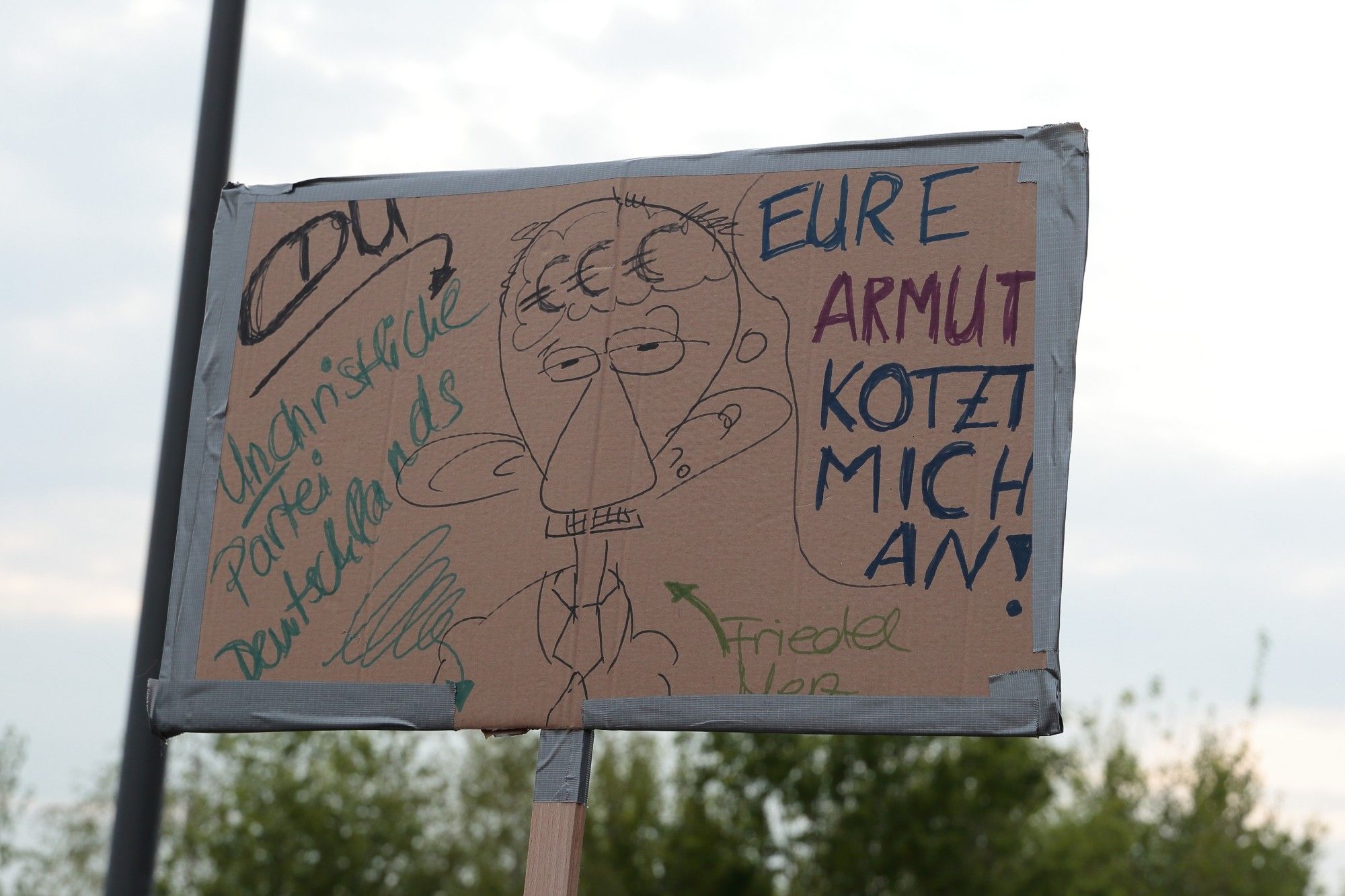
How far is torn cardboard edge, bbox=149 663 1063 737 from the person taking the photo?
8.88ft

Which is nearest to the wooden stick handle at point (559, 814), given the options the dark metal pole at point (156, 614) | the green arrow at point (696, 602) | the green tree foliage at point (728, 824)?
the green arrow at point (696, 602)

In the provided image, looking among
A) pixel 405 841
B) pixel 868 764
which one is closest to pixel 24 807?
pixel 405 841

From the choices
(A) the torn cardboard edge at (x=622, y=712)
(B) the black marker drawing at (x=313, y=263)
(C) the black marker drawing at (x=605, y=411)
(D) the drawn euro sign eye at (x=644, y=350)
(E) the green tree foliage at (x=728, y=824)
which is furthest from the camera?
(E) the green tree foliage at (x=728, y=824)

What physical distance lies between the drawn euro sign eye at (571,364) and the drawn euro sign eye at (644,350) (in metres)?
0.05

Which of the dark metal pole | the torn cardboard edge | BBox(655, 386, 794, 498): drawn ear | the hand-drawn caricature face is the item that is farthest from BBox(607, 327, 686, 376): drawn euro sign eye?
the dark metal pole

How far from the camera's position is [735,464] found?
301 centimetres

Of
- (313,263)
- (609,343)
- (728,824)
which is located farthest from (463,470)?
(728,824)

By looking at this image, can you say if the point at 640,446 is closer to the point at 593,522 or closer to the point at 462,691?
the point at 593,522

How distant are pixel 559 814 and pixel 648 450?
745mm

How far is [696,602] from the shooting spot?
294 cm

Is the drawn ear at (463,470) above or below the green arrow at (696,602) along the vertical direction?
above

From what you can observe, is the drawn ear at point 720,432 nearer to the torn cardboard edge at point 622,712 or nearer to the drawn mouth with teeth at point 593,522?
the drawn mouth with teeth at point 593,522

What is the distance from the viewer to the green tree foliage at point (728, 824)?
70.4 feet

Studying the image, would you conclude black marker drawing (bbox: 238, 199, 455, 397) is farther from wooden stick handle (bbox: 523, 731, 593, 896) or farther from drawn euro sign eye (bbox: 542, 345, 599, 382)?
wooden stick handle (bbox: 523, 731, 593, 896)
